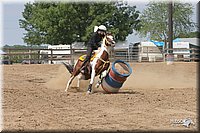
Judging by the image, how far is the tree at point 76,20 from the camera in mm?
36594

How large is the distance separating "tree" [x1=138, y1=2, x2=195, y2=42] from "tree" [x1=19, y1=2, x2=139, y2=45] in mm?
4212

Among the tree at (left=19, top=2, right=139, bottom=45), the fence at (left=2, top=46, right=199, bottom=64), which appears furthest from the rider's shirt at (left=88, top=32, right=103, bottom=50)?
the tree at (left=19, top=2, right=139, bottom=45)

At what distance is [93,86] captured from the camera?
11.7m

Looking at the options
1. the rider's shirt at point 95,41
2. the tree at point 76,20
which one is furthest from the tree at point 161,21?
the rider's shirt at point 95,41

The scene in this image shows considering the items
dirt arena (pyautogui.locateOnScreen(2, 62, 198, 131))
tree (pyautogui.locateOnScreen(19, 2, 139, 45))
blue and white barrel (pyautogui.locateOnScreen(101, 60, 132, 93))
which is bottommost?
dirt arena (pyautogui.locateOnScreen(2, 62, 198, 131))

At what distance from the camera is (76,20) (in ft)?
120

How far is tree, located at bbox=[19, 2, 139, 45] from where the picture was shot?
120ft

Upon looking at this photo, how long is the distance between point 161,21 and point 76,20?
13.0 meters

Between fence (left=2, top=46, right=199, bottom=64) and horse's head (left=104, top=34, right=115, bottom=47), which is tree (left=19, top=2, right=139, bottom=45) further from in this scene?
horse's head (left=104, top=34, right=115, bottom=47)

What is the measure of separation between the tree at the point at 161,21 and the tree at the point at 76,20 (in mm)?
4212

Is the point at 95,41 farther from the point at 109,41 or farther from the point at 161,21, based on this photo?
the point at 161,21

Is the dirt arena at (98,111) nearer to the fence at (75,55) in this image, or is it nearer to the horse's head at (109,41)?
the horse's head at (109,41)

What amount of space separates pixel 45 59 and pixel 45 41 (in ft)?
45.3

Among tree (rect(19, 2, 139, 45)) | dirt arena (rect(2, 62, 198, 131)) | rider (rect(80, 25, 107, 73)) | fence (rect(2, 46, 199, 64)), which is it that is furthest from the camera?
tree (rect(19, 2, 139, 45))
